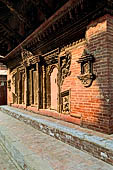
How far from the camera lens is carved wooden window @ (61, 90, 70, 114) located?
4.48 metres

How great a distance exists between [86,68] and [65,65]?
973 millimetres

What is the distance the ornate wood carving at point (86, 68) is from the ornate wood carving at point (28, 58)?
2.57 metres

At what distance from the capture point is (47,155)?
294cm

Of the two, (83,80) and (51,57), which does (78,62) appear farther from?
(51,57)

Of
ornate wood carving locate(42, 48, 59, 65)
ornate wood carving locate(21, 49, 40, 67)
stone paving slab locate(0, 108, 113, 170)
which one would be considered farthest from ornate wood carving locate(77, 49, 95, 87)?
ornate wood carving locate(21, 49, 40, 67)

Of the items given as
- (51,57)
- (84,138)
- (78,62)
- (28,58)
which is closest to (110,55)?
(78,62)

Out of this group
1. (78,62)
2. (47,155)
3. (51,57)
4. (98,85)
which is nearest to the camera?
(47,155)

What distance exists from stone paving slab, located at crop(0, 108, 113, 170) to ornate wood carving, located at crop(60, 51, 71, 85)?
68.6 inches

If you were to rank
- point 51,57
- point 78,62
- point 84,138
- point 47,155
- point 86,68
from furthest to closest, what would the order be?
point 51,57 < point 78,62 < point 86,68 < point 84,138 < point 47,155

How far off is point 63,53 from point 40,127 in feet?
7.58

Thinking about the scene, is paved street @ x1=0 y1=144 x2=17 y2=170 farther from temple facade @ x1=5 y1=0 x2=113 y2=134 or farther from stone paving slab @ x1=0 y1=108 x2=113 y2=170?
temple facade @ x1=5 y1=0 x2=113 y2=134

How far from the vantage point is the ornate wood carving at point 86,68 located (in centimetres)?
348

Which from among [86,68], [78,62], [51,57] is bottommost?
[86,68]

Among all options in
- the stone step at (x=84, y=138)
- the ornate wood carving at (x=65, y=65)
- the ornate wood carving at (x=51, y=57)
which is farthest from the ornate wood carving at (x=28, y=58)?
the stone step at (x=84, y=138)
